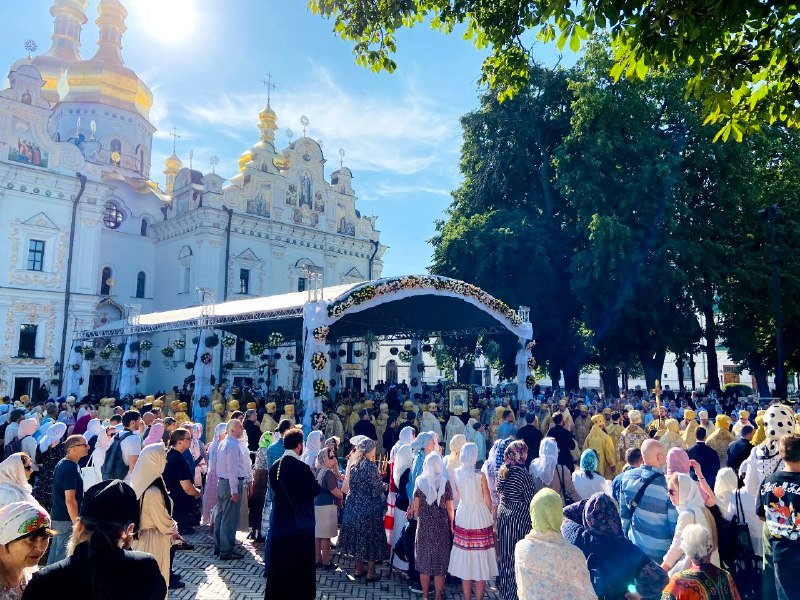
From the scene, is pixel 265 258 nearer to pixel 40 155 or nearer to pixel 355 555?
pixel 40 155

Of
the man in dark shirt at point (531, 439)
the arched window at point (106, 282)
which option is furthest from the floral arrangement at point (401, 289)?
the arched window at point (106, 282)

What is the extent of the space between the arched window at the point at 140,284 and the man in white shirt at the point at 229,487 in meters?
29.2

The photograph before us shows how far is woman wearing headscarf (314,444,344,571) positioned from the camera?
287 inches

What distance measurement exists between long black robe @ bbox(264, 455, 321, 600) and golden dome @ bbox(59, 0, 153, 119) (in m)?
40.0

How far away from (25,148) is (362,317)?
62.2 ft

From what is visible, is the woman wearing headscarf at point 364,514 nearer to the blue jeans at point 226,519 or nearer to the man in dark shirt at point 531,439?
the blue jeans at point 226,519

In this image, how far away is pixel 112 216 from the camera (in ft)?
112

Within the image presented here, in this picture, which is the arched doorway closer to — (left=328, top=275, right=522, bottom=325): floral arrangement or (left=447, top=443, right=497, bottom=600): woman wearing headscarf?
(left=328, top=275, right=522, bottom=325): floral arrangement

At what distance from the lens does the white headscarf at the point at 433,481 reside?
255 inches

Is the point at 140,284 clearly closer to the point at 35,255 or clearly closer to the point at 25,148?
the point at 35,255

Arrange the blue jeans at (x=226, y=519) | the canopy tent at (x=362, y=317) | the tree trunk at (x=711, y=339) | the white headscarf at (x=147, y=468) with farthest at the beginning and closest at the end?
the tree trunk at (x=711, y=339) → the canopy tent at (x=362, y=317) → the blue jeans at (x=226, y=519) → the white headscarf at (x=147, y=468)

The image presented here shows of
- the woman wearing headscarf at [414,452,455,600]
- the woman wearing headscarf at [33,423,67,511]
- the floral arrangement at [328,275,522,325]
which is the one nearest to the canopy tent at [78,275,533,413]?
the floral arrangement at [328,275,522,325]

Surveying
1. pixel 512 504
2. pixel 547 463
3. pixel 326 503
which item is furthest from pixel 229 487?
pixel 547 463

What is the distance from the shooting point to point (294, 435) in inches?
232
